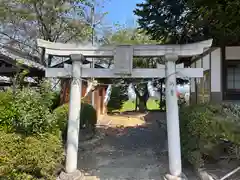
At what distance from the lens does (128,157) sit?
936 centimetres

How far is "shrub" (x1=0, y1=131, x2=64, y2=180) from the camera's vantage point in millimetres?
6159

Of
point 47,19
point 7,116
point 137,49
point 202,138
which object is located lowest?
point 202,138

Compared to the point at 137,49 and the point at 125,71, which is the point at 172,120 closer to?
the point at 125,71

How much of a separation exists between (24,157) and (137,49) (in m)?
3.74

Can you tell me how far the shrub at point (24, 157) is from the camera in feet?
20.2

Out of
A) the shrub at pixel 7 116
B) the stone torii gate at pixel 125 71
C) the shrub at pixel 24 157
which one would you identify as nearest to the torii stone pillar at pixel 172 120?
the stone torii gate at pixel 125 71

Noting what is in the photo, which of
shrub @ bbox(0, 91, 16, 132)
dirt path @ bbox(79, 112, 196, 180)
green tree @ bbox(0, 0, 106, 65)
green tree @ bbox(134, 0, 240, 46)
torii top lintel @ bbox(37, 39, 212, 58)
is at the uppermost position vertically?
green tree @ bbox(0, 0, 106, 65)

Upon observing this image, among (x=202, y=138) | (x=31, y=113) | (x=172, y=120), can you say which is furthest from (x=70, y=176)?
(x=202, y=138)

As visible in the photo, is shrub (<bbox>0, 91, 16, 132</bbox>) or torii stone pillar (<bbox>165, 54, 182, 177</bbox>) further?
torii stone pillar (<bbox>165, 54, 182, 177</bbox>)

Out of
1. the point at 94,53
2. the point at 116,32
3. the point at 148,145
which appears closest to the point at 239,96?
the point at 148,145

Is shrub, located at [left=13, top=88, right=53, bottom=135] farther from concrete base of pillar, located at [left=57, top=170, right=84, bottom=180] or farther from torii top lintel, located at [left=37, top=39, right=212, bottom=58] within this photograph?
torii top lintel, located at [left=37, top=39, right=212, bottom=58]

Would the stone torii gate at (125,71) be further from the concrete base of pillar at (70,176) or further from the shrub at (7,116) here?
the shrub at (7,116)

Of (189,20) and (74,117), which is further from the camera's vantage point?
(189,20)

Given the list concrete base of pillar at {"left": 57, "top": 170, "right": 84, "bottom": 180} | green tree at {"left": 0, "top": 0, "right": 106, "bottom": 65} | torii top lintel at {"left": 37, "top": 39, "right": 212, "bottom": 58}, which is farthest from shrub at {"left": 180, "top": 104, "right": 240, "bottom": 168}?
green tree at {"left": 0, "top": 0, "right": 106, "bottom": 65}
